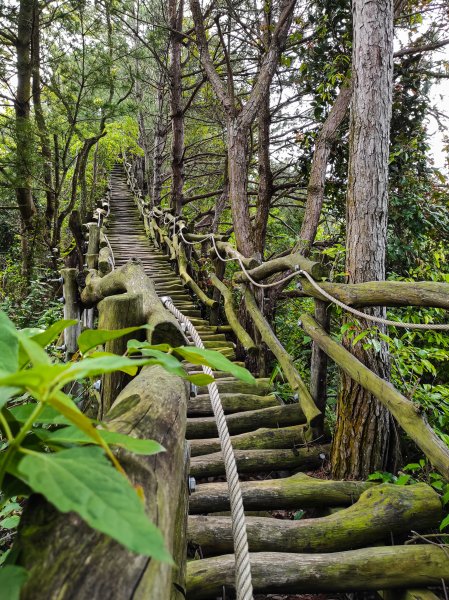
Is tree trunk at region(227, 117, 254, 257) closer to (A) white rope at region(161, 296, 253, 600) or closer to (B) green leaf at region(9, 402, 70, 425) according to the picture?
(A) white rope at region(161, 296, 253, 600)

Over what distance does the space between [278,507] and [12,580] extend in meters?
2.39

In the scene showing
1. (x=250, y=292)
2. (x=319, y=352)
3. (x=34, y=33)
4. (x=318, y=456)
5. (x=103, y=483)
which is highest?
(x=34, y=33)

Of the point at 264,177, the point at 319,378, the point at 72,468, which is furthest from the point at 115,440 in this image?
the point at 264,177

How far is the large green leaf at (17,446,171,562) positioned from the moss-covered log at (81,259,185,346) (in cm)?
35

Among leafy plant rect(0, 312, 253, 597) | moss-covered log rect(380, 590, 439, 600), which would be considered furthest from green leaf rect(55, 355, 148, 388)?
moss-covered log rect(380, 590, 439, 600)

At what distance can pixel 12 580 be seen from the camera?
351mm

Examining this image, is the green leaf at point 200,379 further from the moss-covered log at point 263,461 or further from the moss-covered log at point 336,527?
the moss-covered log at point 263,461

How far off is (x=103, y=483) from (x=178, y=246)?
799 cm

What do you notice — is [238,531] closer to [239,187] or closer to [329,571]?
[329,571]

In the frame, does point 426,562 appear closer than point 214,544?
Yes

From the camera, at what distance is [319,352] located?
322 cm

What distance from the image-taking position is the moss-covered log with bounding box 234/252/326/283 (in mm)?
3037

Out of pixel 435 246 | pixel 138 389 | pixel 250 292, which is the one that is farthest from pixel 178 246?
pixel 138 389

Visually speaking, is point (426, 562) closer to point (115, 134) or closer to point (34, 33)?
point (34, 33)
